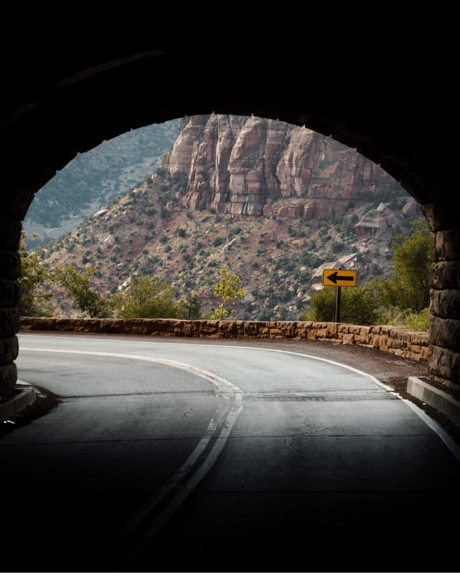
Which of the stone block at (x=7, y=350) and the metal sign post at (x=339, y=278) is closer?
the stone block at (x=7, y=350)

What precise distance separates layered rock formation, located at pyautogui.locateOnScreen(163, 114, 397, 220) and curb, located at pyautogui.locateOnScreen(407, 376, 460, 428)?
104 meters

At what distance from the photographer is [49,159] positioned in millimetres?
8703

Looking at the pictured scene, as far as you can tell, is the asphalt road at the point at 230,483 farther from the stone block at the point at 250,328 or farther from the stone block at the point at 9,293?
the stone block at the point at 250,328

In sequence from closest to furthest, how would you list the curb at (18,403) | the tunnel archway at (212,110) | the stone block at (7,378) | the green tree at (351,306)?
the tunnel archway at (212,110) < the curb at (18,403) < the stone block at (7,378) < the green tree at (351,306)

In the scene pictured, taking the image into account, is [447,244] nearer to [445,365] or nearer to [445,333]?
[445,333]

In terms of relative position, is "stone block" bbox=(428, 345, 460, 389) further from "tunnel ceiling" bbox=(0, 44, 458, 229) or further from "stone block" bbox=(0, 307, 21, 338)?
"stone block" bbox=(0, 307, 21, 338)

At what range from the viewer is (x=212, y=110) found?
9.10 m

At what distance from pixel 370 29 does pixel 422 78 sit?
1.29 metres

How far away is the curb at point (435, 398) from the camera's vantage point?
783 centimetres

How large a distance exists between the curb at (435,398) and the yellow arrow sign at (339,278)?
9.29 metres

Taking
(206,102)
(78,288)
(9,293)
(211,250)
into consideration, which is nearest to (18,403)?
(9,293)

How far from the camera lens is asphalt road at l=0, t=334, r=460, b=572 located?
367 cm

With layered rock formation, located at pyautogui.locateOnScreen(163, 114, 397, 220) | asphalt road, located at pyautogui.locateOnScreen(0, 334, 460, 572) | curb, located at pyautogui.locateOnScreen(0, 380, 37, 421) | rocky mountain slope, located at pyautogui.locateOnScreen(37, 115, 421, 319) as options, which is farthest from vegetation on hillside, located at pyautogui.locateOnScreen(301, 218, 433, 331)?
layered rock formation, located at pyautogui.locateOnScreen(163, 114, 397, 220)

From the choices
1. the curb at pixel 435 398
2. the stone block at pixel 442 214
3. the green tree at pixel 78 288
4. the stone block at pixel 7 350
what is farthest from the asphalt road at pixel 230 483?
the green tree at pixel 78 288
